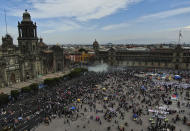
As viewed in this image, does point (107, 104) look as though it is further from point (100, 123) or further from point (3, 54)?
point (3, 54)

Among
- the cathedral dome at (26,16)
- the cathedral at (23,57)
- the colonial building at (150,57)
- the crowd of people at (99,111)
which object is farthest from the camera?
the colonial building at (150,57)

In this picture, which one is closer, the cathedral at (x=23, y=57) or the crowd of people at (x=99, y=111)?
the crowd of people at (x=99, y=111)

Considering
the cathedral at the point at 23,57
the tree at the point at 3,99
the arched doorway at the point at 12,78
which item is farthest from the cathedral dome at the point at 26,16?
the tree at the point at 3,99

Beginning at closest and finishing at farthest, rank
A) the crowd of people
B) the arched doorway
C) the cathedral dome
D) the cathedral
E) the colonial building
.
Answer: the crowd of people → the cathedral → the arched doorway → the cathedral dome → the colonial building

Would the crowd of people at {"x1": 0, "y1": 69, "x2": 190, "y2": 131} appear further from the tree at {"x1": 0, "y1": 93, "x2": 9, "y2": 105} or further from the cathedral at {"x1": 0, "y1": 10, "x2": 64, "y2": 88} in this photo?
the cathedral at {"x1": 0, "y1": 10, "x2": 64, "y2": 88}

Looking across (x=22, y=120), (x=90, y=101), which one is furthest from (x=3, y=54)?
(x=90, y=101)

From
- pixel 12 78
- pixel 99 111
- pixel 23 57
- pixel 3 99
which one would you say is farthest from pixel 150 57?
pixel 3 99

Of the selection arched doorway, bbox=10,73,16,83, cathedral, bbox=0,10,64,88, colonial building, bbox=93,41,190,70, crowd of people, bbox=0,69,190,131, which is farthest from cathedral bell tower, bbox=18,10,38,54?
colonial building, bbox=93,41,190,70

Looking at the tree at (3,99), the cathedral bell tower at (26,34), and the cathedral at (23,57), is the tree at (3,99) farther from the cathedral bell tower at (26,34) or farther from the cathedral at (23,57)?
the cathedral bell tower at (26,34)
